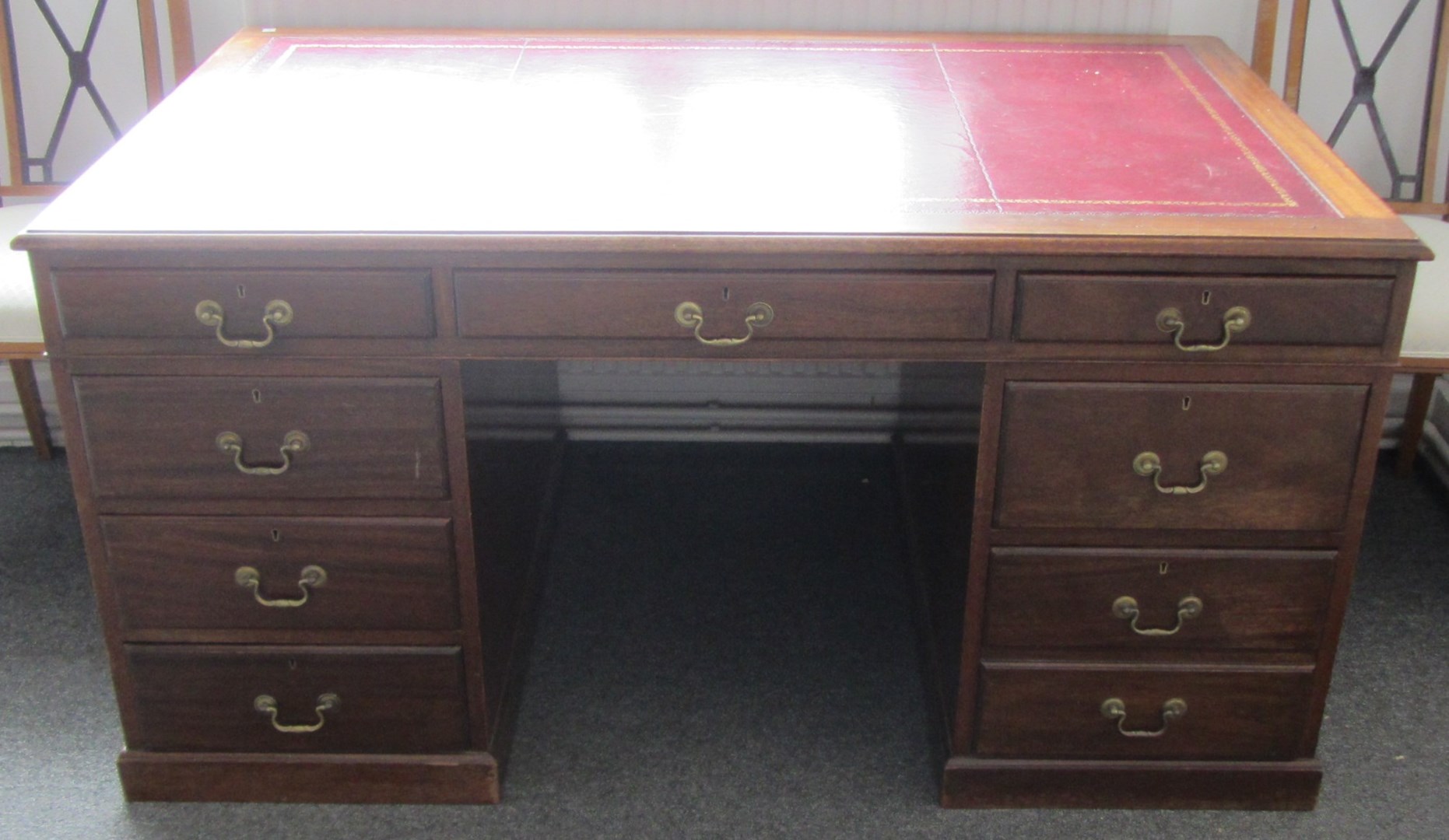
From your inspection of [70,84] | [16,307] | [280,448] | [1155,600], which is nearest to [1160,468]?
[1155,600]

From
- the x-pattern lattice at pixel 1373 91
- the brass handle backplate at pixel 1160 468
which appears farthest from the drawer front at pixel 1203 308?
the x-pattern lattice at pixel 1373 91

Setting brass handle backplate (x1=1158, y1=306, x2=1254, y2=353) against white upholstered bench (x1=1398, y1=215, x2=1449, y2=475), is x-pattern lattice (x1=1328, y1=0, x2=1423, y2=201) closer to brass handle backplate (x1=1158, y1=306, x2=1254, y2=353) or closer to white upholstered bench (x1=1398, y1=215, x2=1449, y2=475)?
white upholstered bench (x1=1398, y1=215, x2=1449, y2=475)

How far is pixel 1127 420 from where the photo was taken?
160cm

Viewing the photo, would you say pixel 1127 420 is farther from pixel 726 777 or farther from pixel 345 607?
pixel 345 607

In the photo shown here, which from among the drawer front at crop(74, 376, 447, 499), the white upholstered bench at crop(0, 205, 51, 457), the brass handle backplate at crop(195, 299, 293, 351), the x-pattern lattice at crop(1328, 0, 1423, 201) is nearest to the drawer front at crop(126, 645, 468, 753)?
the drawer front at crop(74, 376, 447, 499)

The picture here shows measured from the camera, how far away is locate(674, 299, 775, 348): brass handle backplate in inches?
60.2

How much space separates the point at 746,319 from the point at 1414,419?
1.48 meters

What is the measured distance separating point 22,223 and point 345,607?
2.99 ft

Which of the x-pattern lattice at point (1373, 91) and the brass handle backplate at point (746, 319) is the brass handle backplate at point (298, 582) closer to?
the brass handle backplate at point (746, 319)

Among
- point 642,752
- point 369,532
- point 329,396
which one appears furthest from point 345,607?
point 642,752

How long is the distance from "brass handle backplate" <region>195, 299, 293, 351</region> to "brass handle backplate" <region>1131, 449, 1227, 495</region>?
3.12 ft

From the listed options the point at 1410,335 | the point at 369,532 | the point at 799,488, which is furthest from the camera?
the point at 799,488

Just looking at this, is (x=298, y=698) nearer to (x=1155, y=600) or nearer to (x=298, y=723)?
(x=298, y=723)

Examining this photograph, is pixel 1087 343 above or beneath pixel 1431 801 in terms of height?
above
